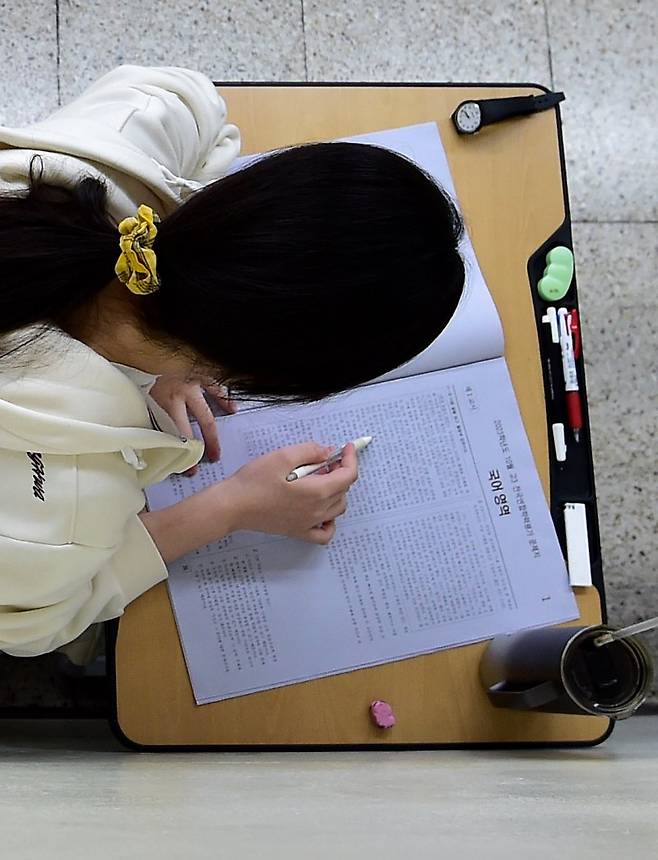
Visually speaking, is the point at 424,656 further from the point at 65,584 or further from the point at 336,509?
the point at 65,584

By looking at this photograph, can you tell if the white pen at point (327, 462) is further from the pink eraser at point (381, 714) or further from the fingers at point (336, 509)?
the pink eraser at point (381, 714)

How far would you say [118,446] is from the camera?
0.77 m

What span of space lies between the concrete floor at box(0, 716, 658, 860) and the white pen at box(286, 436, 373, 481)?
0.29m

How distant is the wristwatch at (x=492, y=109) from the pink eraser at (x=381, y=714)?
2.16 feet

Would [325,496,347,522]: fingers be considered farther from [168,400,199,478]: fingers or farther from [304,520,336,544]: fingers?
[168,400,199,478]: fingers

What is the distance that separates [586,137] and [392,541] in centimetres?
89

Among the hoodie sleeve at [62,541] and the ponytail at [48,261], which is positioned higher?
the ponytail at [48,261]

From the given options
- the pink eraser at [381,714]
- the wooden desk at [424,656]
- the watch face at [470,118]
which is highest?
the watch face at [470,118]

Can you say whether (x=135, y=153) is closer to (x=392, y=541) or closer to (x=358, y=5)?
(x=392, y=541)

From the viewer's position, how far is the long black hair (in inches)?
22.6

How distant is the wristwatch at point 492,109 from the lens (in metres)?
A: 1.08

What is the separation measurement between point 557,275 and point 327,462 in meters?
0.34

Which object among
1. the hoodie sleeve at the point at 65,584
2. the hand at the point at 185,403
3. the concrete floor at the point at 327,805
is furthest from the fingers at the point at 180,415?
the concrete floor at the point at 327,805

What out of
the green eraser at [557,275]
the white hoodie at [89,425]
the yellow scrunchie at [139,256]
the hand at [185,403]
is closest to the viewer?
the yellow scrunchie at [139,256]
